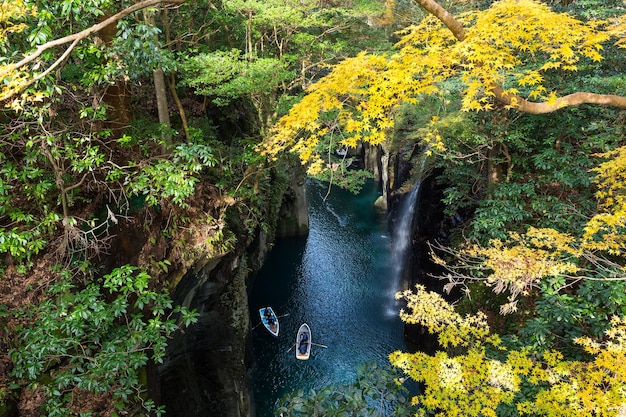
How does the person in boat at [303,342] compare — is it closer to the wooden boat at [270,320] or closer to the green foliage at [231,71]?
the wooden boat at [270,320]

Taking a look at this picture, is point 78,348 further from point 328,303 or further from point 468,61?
point 328,303

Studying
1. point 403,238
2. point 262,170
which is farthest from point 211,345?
point 403,238

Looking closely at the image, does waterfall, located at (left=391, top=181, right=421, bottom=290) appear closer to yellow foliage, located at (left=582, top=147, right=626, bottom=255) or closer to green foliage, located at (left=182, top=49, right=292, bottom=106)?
yellow foliage, located at (left=582, top=147, right=626, bottom=255)

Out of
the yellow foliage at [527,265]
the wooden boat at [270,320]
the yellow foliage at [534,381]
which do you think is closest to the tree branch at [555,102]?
the yellow foliage at [527,265]

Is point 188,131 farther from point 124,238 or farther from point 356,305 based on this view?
point 356,305

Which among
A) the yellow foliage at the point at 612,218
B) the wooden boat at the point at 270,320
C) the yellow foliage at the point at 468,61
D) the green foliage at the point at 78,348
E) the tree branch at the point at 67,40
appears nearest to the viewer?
the tree branch at the point at 67,40

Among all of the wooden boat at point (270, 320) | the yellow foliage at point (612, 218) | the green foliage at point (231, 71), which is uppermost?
the green foliage at point (231, 71)
